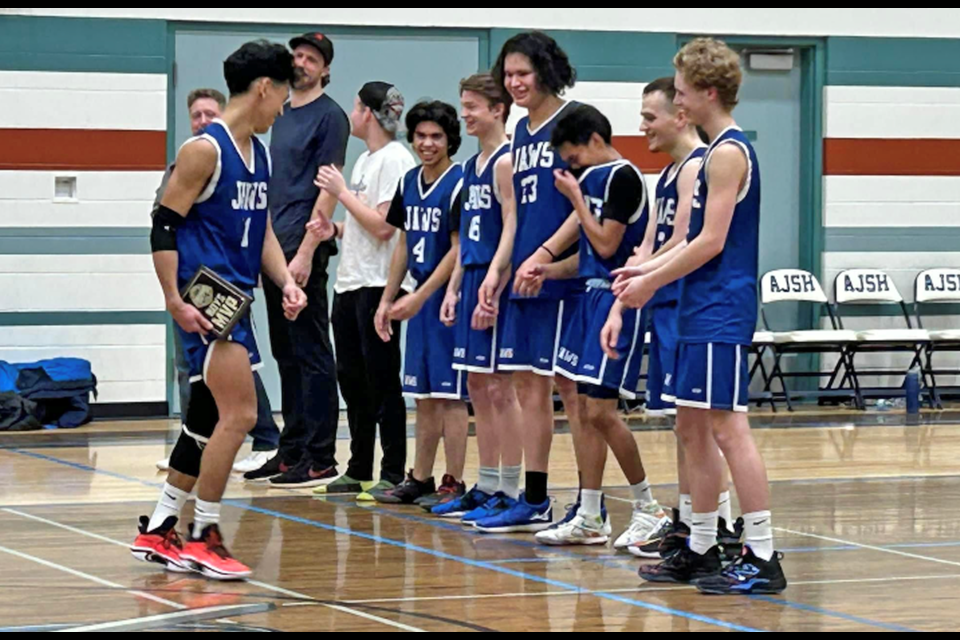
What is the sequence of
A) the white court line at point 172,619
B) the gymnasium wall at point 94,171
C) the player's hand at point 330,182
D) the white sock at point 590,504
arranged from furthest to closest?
the gymnasium wall at point 94,171
the player's hand at point 330,182
the white sock at point 590,504
the white court line at point 172,619

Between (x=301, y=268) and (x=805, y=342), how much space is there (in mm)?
5340

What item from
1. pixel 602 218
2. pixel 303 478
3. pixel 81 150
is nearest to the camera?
pixel 602 218

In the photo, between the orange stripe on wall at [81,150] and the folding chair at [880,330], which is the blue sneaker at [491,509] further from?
the folding chair at [880,330]

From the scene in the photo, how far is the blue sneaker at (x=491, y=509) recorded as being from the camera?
6262mm

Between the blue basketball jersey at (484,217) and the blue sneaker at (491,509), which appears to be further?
the blue basketball jersey at (484,217)

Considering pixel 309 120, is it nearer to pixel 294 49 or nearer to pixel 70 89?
pixel 294 49

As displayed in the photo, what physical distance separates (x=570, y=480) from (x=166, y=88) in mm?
4776

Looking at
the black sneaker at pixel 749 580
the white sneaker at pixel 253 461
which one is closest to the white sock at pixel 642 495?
the black sneaker at pixel 749 580

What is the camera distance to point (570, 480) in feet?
25.3

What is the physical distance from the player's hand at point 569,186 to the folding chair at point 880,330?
659cm

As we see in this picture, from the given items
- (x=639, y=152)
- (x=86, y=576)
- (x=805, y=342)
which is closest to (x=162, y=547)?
(x=86, y=576)

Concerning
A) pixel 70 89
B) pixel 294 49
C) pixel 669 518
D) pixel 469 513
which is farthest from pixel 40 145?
pixel 669 518

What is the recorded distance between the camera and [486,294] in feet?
20.4

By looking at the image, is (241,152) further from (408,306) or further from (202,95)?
(202,95)
